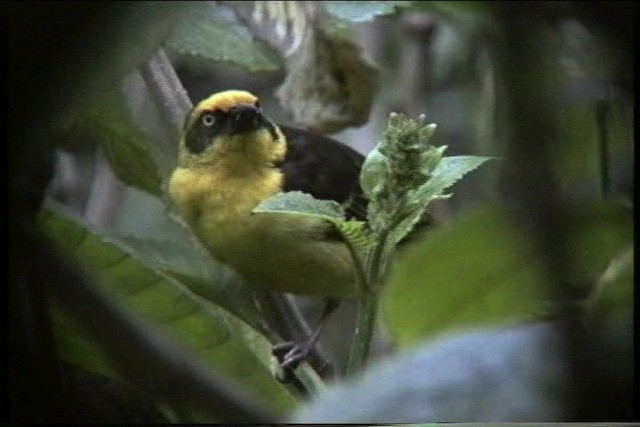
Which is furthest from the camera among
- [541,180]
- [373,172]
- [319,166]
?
[319,166]

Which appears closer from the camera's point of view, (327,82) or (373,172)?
(373,172)

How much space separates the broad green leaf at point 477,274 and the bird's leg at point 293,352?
8 centimetres

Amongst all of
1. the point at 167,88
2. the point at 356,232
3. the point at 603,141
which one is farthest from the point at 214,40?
the point at 603,141

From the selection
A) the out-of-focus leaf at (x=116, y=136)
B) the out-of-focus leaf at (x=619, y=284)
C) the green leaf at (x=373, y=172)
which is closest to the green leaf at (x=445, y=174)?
the green leaf at (x=373, y=172)

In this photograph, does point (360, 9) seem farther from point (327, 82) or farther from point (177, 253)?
point (177, 253)

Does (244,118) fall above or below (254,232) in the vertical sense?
above

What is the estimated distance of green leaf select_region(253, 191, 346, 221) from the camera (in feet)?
3.27

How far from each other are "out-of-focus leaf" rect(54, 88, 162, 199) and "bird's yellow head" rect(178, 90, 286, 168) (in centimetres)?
4

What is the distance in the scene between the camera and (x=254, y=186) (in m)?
1.08

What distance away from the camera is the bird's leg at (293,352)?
3.58 ft

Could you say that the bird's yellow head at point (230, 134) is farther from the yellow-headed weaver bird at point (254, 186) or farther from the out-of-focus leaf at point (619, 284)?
the out-of-focus leaf at point (619, 284)

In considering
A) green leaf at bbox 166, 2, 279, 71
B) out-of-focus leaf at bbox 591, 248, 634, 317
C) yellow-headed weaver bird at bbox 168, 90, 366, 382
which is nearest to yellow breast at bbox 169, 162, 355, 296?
yellow-headed weaver bird at bbox 168, 90, 366, 382

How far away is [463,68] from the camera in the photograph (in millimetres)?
1137

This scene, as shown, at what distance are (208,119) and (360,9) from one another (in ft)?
0.68
